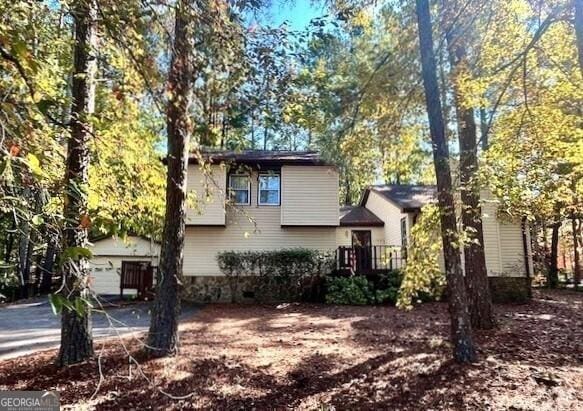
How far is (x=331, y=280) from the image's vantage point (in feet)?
45.1

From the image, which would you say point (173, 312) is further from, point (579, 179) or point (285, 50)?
point (579, 179)

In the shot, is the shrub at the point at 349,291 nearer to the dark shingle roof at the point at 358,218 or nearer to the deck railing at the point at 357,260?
the deck railing at the point at 357,260

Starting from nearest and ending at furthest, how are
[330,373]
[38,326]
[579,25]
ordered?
[579,25], [330,373], [38,326]

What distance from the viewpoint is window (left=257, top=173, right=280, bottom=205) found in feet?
50.4

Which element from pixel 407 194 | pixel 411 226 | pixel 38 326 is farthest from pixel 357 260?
pixel 38 326

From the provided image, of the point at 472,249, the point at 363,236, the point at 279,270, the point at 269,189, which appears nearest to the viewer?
the point at 472,249

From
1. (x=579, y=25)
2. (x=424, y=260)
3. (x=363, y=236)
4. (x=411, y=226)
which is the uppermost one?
(x=579, y=25)

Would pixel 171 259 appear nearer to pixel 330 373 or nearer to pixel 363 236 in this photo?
pixel 330 373

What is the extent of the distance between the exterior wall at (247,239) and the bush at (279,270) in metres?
0.73

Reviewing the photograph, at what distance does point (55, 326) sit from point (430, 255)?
8631 millimetres

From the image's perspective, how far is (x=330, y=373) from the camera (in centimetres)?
586

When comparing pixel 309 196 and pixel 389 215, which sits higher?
pixel 309 196

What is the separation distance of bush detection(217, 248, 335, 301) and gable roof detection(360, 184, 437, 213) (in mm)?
3592

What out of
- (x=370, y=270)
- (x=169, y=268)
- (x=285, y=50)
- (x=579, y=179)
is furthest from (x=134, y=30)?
(x=370, y=270)
